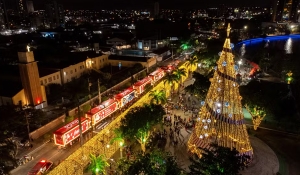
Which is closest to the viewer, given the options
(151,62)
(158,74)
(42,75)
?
(42,75)

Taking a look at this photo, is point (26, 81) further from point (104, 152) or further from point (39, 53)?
point (39, 53)

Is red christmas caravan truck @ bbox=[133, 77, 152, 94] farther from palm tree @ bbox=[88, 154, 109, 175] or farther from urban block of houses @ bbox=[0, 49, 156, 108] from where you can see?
palm tree @ bbox=[88, 154, 109, 175]

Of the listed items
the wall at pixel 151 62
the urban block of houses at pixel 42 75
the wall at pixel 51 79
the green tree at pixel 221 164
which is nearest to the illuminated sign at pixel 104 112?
the urban block of houses at pixel 42 75

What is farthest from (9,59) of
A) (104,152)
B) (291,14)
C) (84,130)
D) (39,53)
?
(291,14)

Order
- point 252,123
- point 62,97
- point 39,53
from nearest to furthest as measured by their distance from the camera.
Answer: point 252,123
point 62,97
point 39,53

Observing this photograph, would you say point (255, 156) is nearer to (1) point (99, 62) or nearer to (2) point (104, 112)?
(2) point (104, 112)

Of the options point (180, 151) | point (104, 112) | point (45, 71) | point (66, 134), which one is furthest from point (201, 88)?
point (45, 71)
